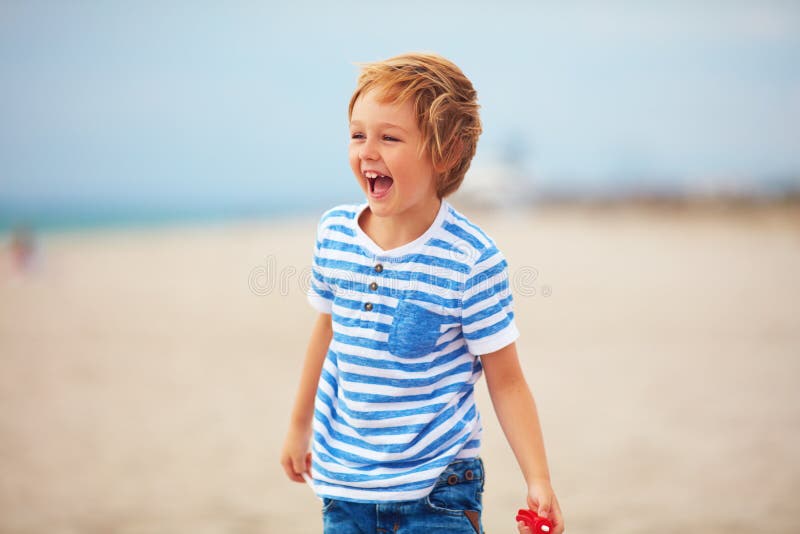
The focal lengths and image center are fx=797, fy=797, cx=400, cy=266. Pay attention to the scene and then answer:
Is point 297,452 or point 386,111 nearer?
point 386,111

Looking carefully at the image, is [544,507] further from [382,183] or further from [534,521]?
[382,183]

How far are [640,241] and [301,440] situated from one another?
52.0ft

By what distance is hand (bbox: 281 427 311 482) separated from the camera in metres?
2.20

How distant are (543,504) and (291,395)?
4698 millimetres

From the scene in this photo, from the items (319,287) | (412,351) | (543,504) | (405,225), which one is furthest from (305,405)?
(543,504)

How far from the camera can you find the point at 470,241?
1959 mm

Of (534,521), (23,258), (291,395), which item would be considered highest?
(23,258)

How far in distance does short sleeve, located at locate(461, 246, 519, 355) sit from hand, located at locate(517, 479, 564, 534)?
13.4 inches

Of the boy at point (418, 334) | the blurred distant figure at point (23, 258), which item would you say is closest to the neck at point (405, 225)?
→ the boy at point (418, 334)

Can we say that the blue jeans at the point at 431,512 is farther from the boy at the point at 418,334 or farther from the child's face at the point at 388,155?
the child's face at the point at 388,155

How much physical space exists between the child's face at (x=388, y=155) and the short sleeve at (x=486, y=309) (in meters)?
0.24

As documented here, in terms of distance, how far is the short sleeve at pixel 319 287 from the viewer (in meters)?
2.11

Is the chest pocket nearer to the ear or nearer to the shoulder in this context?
the shoulder

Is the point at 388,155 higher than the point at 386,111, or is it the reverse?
the point at 386,111
